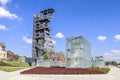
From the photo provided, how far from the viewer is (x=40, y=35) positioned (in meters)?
73.4

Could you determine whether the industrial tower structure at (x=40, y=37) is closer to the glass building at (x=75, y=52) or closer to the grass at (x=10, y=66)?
the grass at (x=10, y=66)

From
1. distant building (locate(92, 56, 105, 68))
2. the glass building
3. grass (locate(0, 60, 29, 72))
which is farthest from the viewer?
distant building (locate(92, 56, 105, 68))

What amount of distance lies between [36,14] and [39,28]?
20.8 ft

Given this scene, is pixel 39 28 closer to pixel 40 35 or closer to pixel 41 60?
pixel 40 35

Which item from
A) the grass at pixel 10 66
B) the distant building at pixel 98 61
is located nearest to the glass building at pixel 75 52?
the grass at pixel 10 66

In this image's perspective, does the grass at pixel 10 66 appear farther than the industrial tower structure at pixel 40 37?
No

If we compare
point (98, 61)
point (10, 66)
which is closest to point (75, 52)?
point (10, 66)

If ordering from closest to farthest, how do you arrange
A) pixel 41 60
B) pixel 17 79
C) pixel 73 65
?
pixel 17 79 < pixel 73 65 < pixel 41 60

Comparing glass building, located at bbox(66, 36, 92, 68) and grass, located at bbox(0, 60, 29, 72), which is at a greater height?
glass building, located at bbox(66, 36, 92, 68)

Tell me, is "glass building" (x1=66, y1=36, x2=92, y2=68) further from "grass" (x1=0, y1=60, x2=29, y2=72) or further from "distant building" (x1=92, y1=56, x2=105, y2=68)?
"distant building" (x1=92, y1=56, x2=105, y2=68)

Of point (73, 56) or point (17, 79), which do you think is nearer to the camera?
point (17, 79)

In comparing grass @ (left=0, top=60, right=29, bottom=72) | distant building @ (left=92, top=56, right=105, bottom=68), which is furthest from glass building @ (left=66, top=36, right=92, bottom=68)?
distant building @ (left=92, top=56, right=105, bottom=68)

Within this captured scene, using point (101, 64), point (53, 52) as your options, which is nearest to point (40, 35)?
point (53, 52)

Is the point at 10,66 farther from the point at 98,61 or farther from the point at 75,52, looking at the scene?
the point at 98,61
